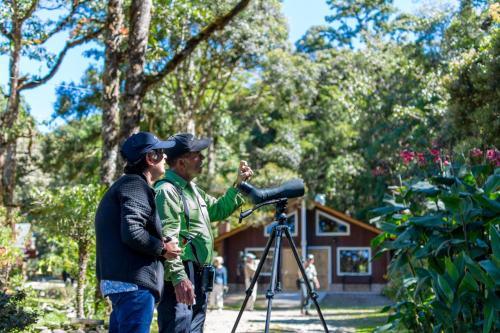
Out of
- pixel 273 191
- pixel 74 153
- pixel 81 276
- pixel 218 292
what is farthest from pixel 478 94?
pixel 74 153

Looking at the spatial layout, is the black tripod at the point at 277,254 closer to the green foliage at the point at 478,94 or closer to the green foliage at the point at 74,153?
the green foliage at the point at 478,94

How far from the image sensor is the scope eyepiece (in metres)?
4.41

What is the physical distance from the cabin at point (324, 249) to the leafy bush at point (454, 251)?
2652cm

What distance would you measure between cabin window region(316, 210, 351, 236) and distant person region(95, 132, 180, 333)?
30.6m

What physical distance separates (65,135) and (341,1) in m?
23.2

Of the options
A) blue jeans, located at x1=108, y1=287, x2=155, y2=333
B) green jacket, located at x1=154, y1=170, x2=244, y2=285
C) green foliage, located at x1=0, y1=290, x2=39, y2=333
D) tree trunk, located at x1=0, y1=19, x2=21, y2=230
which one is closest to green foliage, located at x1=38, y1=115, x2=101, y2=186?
tree trunk, located at x1=0, y1=19, x2=21, y2=230

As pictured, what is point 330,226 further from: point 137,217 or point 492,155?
point 137,217

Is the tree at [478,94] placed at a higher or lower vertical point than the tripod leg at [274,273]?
higher

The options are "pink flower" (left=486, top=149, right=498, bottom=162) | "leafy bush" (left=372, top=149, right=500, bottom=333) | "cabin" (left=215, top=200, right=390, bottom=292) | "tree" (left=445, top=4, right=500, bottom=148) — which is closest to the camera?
"leafy bush" (left=372, top=149, right=500, bottom=333)

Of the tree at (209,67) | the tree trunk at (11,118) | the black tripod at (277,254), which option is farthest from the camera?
the tree at (209,67)

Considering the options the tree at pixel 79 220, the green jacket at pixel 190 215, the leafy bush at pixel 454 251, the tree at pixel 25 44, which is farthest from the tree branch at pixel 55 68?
the green jacket at pixel 190 215

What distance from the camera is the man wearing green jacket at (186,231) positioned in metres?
4.14

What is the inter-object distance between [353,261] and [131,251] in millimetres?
31372

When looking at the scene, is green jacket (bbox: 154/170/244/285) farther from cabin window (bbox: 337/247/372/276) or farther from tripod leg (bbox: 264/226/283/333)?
cabin window (bbox: 337/247/372/276)
